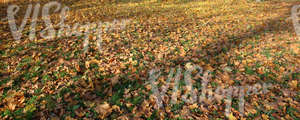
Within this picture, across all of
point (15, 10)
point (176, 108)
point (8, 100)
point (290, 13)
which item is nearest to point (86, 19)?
point (15, 10)

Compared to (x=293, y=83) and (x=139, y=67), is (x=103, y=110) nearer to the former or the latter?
(x=139, y=67)

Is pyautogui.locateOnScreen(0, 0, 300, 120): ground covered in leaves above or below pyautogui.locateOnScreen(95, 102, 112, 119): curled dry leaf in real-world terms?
above

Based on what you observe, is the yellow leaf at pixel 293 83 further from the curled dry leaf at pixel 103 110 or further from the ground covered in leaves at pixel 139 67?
the curled dry leaf at pixel 103 110

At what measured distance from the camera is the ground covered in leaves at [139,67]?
8.46 feet

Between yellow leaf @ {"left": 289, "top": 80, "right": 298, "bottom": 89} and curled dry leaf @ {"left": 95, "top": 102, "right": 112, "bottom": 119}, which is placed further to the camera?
yellow leaf @ {"left": 289, "top": 80, "right": 298, "bottom": 89}

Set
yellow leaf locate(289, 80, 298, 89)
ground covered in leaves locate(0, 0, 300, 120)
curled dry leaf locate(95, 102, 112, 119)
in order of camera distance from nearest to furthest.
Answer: curled dry leaf locate(95, 102, 112, 119)
ground covered in leaves locate(0, 0, 300, 120)
yellow leaf locate(289, 80, 298, 89)

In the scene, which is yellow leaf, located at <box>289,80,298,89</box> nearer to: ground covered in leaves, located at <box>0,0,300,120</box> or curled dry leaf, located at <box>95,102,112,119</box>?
ground covered in leaves, located at <box>0,0,300,120</box>

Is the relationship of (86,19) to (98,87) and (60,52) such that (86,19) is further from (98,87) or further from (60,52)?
(98,87)

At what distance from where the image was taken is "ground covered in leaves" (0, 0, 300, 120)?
258 cm

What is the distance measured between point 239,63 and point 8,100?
15.2ft

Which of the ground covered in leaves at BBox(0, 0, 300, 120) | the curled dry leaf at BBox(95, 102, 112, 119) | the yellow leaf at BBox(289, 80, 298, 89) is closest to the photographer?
the curled dry leaf at BBox(95, 102, 112, 119)

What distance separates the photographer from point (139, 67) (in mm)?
3514

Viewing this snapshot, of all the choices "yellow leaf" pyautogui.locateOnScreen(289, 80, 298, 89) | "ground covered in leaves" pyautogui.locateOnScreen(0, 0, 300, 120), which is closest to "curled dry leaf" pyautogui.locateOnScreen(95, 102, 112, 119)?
"ground covered in leaves" pyautogui.locateOnScreen(0, 0, 300, 120)

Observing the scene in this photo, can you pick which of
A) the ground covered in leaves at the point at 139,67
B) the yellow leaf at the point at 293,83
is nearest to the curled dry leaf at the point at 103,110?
the ground covered in leaves at the point at 139,67
